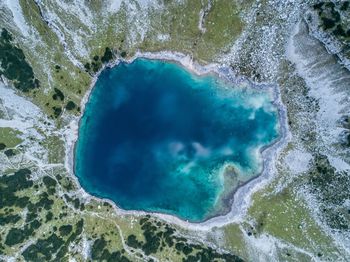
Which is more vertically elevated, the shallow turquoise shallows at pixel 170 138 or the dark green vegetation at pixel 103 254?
the shallow turquoise shallows at pixel 170 138

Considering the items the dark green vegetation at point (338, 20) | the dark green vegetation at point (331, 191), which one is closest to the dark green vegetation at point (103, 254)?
the dark green vegetation at point (331, 191)

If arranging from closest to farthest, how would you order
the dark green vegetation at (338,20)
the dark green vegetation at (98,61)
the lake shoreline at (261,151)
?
the dark green vegetation at (338,20)
the lake shoreline at (261,151)
the dark green vegetation at (98,61)

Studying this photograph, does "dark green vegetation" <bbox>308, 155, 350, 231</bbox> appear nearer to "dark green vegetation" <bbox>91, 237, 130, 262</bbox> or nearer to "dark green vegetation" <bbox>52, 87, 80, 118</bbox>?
"dark green vegetation" <bbox>91, 237, 130, 262</bbox>

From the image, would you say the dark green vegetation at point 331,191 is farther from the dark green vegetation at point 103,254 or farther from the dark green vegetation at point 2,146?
the dark green vegetation at point 2,146

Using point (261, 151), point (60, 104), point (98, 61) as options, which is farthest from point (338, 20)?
point (60, 104)

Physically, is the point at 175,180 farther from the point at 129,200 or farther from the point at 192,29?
the point at 192,29

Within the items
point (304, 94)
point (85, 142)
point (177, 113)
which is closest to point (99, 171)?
point (85, 142)

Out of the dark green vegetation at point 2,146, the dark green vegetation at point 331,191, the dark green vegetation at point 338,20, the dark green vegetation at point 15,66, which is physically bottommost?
the dark green vegetation at point 2,146

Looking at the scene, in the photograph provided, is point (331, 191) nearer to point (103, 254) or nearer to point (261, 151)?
point (261, 151)
